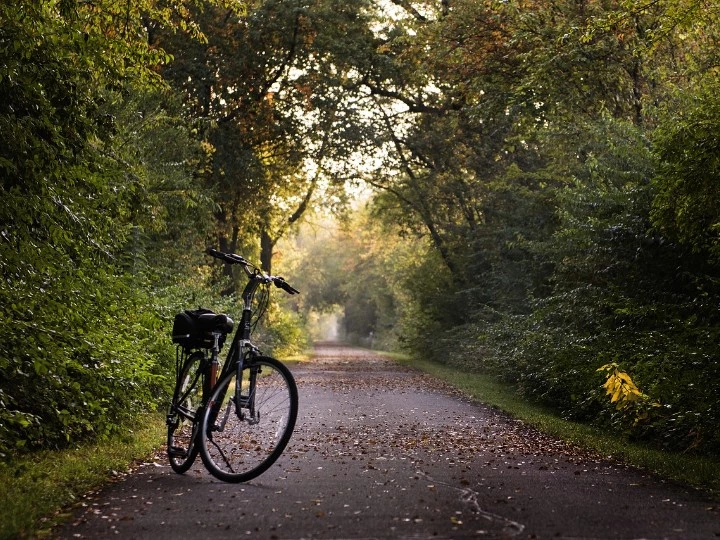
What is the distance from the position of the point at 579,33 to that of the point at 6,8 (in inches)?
548

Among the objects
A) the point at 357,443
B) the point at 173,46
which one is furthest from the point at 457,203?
the point at 357,443

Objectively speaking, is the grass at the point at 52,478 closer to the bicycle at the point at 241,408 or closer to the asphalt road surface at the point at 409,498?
the asphalt road surface at the point at 409,498

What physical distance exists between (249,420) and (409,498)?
1597 millimetres

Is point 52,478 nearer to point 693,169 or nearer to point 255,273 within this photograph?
point 255,273

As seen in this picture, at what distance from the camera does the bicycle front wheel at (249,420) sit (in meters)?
6.90

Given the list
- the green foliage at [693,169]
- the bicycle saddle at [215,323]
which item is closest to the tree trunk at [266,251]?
the green foliage at [693,169]

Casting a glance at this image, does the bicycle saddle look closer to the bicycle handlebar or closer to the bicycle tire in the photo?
the bicycle tire

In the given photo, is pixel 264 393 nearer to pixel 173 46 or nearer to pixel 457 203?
pixel 173 46

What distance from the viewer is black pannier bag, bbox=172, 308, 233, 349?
7.64m

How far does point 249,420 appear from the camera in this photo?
280 inches

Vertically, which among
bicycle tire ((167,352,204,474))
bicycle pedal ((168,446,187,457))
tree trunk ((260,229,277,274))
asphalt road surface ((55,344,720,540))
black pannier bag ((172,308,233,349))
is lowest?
asphalt road surface ((55,344,720,540))

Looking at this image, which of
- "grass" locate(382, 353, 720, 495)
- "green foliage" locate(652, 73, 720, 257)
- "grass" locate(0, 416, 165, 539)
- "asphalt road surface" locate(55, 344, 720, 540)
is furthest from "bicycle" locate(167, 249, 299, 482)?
"green foliage" locate(652, 73, 720, 257)

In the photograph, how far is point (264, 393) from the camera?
715 cm

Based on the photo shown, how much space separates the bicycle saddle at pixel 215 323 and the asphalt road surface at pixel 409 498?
129cm
